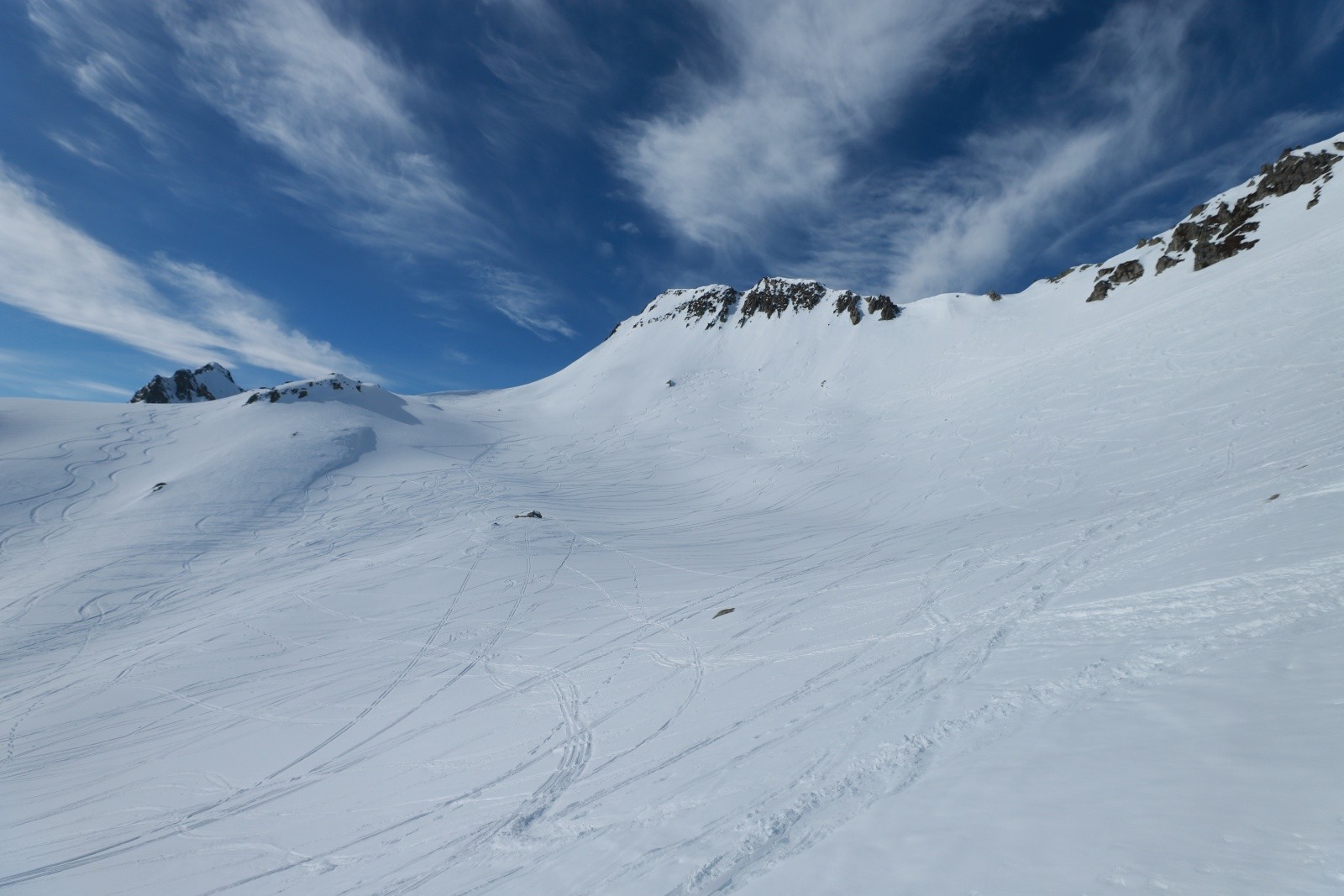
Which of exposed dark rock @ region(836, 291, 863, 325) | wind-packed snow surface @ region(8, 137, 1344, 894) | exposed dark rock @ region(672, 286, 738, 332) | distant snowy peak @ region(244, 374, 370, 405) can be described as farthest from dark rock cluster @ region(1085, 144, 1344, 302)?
distant snowy peak @ region(244, 374, 370, 405)

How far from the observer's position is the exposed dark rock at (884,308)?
57.1 meters

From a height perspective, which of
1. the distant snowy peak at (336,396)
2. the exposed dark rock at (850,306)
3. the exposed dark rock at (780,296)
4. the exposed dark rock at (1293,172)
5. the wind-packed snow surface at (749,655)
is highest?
the exposed dark rock at (780,296)

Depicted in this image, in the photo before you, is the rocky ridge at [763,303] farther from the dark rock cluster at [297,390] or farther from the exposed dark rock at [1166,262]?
the dark rock cluster at [297,390]

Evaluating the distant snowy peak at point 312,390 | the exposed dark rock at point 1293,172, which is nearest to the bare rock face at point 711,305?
the distant snowy peak at point 312,390

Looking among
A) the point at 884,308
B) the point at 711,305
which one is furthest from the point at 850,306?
the point at 711,305

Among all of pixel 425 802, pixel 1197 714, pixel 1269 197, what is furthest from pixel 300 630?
pixel 1269 197

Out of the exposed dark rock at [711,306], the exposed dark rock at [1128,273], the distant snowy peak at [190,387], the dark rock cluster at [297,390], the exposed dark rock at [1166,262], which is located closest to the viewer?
the exposed dark rock at [1166,262]

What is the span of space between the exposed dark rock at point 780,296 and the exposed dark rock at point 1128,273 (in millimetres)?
30855

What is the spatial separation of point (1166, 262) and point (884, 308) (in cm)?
2416

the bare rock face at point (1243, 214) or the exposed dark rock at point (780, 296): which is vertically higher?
the exposed dark rock at point (780, 296)

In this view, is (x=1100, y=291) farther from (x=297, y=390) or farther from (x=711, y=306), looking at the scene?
(x=297, y=390)

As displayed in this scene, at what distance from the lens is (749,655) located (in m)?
9.16

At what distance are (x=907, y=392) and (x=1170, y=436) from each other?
937 inches

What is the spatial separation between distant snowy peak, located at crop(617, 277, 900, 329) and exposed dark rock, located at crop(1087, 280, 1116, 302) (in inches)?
725
